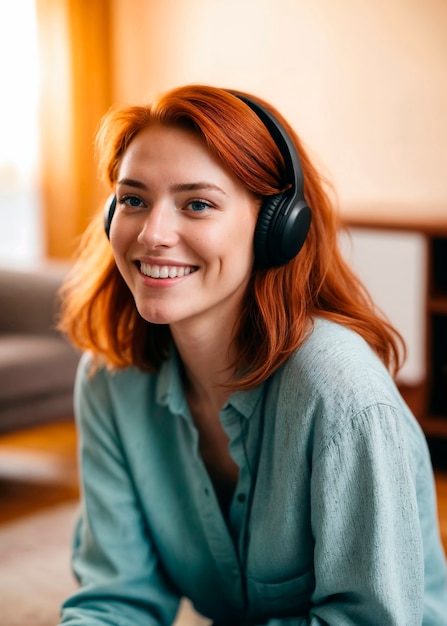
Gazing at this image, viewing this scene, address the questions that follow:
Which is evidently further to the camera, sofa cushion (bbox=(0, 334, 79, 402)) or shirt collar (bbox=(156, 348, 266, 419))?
sofa cushion (bbox=(0, 334, 79, 402))

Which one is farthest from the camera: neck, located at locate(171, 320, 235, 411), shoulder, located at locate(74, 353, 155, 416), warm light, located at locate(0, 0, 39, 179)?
warm light, located at locate(0, 0, 39, 179)

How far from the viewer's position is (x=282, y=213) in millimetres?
1118

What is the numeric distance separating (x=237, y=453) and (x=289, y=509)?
13 cm

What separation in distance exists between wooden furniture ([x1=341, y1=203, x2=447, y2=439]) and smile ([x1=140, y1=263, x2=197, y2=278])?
1644 mm

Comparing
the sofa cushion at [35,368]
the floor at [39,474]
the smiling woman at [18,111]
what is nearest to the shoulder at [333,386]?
the floor at [39,474]

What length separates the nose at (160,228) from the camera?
3.62ft

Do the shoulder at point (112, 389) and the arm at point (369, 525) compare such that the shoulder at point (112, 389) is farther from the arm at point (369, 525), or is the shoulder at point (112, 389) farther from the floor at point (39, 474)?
the floor at point (39, 474)

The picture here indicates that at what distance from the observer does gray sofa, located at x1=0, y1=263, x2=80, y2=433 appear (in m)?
2.49

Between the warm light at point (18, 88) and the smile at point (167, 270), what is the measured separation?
9.75 ft

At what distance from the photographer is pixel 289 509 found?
1119 millimetres

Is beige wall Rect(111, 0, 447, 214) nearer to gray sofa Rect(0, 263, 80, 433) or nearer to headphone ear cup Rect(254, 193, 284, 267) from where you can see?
gray sofa Rect(0, 263, 80, 433)

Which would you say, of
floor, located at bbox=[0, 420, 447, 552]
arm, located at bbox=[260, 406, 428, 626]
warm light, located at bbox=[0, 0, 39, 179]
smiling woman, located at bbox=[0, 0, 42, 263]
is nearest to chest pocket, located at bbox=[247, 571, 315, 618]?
arm, located at bbox=[260, 406, 428, 626]

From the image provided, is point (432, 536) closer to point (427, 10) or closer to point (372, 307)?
point (372, 307)

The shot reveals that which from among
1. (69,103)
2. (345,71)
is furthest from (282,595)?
(69,103)
